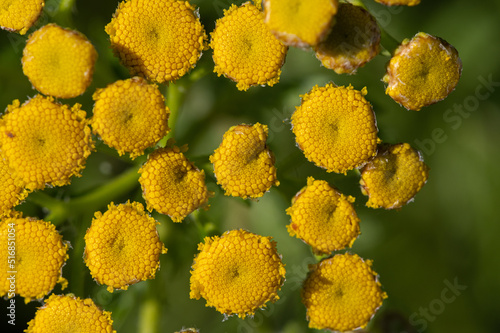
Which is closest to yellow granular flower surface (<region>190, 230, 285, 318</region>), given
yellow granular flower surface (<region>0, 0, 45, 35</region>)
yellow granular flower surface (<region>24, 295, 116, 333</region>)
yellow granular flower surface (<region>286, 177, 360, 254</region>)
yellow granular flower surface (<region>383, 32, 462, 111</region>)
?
yellow granular flower surface (<region>286, 177, 360, 254</region>)

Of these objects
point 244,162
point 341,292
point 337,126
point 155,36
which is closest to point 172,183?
point 244,162

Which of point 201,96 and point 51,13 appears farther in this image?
point 201,96

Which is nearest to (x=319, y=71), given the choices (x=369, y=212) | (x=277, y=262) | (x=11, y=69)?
(x=369, y=212)

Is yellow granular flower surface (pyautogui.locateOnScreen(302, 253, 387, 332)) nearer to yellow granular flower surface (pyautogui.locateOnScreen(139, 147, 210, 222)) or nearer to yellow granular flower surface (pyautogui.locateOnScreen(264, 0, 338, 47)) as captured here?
yellow granular flower surface (pyautogui.locateOnScreen(139, 147, 210, 222))

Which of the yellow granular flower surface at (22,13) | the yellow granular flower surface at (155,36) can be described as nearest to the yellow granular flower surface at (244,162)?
the yellow granular flower surface at (155,36)

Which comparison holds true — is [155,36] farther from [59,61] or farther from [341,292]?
[341,292]

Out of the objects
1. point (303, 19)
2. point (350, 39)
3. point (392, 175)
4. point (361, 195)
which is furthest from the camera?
point (361, 195)

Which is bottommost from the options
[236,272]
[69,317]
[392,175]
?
[69,317]

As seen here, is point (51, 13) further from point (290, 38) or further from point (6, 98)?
point (290, 38)
